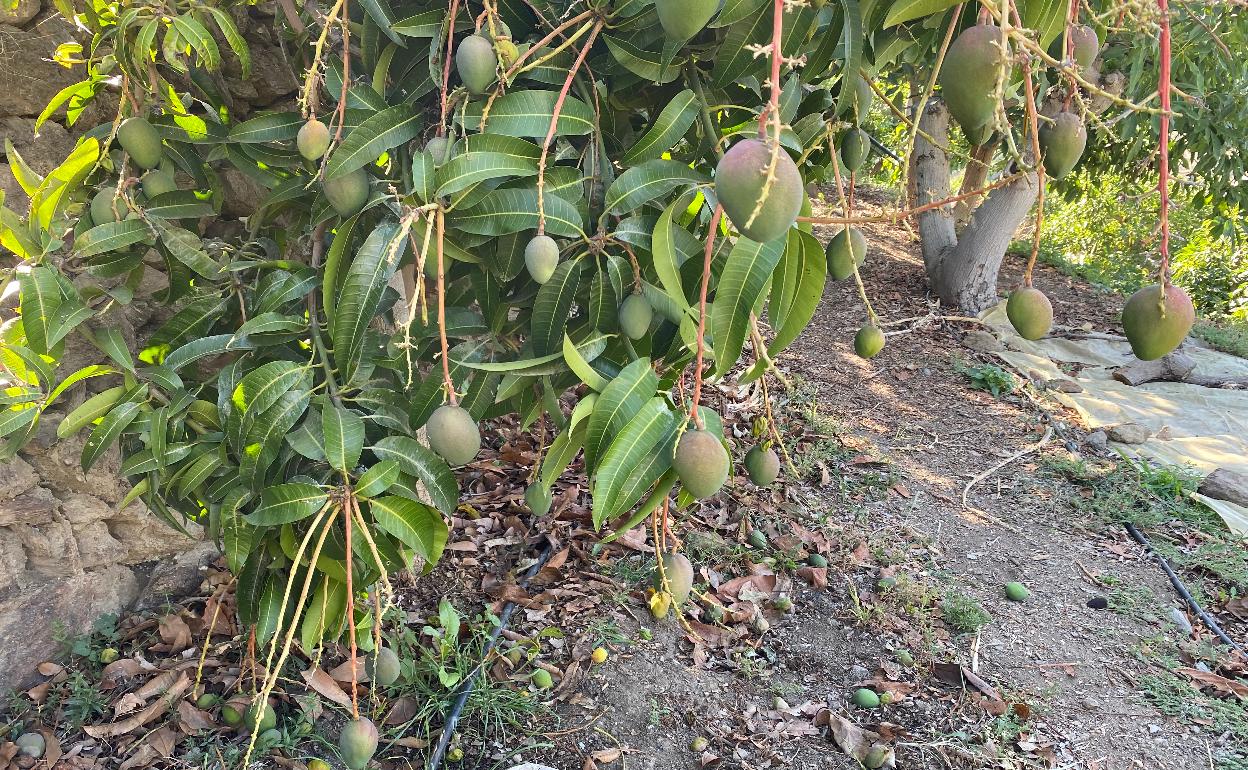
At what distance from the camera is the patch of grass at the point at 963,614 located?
8.27 feet

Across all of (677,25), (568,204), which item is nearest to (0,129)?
(568,204)

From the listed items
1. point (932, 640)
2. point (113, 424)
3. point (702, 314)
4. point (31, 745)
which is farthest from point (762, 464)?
point (31, 745)

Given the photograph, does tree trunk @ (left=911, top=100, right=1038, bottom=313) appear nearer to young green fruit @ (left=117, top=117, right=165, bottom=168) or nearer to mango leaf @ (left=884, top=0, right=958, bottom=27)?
mango leaf @ (left=884, top=0, right=958, bottom=27)

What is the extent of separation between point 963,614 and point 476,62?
2.23 m

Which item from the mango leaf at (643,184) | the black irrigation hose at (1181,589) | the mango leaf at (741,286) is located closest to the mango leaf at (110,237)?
the mango leaf at (643,184)

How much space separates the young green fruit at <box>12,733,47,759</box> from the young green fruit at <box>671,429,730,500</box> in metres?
1.72

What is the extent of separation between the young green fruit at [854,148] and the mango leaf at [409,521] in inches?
34.3

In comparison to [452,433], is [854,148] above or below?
above

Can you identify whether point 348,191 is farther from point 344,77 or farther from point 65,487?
point 65,487

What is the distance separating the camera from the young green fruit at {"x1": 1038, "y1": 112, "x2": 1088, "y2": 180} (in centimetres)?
95

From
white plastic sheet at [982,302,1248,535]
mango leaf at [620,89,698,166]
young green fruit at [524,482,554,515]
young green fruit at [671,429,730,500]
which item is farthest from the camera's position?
white plastic sheet at [982,302,1248,535]

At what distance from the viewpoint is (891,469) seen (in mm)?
3492

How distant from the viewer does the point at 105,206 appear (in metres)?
1.39

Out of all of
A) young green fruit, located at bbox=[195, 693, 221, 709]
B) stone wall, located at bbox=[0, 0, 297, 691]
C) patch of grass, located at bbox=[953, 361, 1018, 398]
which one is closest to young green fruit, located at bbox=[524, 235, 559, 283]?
stone wall, located at bbox=[0, 0, 297, 691]
